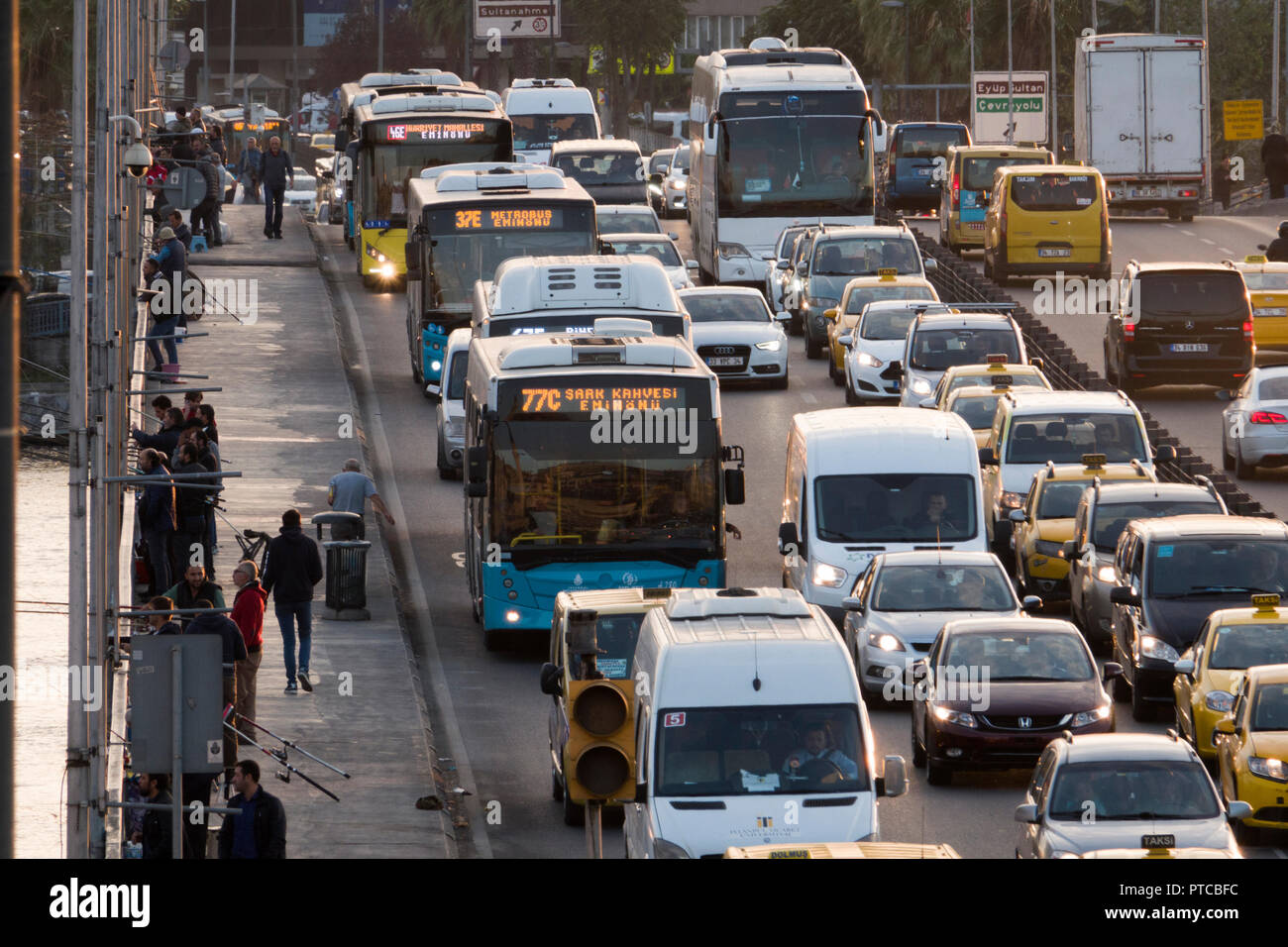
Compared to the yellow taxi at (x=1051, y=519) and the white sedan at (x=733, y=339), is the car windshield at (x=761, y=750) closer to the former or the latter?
the yellow taxi at (x=1051, y=519)

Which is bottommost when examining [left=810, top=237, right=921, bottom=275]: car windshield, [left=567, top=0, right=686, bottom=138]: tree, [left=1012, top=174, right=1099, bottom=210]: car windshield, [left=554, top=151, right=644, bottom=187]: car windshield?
[left=810, top=237, right=921, bottom=275]: car windshield

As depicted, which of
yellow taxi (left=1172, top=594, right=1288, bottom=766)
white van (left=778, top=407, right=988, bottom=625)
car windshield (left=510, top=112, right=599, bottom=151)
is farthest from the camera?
car windshield (left=510, top=112, right=599, bottom=151)

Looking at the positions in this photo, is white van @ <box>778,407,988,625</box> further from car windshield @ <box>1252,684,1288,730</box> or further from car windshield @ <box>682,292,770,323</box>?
car windshield @ <box>682,292,770,323</box>

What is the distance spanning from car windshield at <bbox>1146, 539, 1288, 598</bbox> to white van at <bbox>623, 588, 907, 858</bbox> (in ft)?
23.9

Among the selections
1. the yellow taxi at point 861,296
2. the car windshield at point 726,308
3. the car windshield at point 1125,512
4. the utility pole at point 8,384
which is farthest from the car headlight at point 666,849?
the yellow taxi at point 861,296

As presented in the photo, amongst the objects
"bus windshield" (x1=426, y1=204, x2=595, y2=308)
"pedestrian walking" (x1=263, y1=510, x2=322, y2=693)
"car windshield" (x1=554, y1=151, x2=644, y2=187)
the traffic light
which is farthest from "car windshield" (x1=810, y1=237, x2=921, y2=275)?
the traffic light

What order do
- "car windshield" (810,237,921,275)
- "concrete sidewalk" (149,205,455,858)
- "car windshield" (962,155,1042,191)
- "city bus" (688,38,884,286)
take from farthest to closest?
"car windshield" (962,155,1042,191)
"city bus" (688,38,884,286)
"car windshield" (810,237,921,275)
"concrete sidewalk" (149,205,455,858)

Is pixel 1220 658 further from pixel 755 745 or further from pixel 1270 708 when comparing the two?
pixel 755 745

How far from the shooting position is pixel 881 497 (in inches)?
985

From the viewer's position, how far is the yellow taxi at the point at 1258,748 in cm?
1719

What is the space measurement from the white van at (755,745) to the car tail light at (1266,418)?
17518 millimetres

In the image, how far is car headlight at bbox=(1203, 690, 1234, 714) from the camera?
18.7 meters

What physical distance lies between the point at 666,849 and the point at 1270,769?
16.7 ft

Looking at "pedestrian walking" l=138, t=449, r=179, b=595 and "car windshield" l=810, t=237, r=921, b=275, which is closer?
"pedestrian walking" l=138, t=449, r=179, b=595
